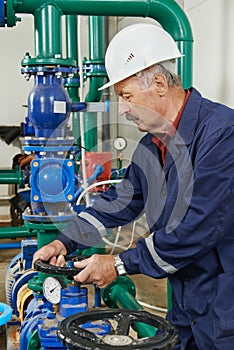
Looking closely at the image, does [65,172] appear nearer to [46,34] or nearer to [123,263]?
[46,34]

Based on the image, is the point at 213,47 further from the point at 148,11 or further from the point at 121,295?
the point at 121,295

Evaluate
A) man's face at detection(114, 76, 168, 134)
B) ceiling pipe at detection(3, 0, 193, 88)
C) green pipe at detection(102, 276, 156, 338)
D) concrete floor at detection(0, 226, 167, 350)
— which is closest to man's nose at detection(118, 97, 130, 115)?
man's face at detection(114, 76, 168, 134)

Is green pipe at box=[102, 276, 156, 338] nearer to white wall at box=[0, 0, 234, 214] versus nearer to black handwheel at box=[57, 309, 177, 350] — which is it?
white wall at box=[0, 0, 234, 214]

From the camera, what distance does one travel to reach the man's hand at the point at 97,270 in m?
1.35

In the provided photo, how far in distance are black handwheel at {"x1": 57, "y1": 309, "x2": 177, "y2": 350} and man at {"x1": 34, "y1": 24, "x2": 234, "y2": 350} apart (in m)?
0.21

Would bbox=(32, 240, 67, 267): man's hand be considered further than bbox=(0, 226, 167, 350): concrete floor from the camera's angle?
No

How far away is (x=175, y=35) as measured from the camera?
217 centimetres

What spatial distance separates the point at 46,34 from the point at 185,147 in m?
0.84

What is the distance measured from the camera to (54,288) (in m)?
1.71

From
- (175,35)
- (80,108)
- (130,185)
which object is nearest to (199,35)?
(175,35)

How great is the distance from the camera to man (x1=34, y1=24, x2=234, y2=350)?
129cm

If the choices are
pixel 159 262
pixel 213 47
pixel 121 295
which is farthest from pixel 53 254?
pixel 213 47

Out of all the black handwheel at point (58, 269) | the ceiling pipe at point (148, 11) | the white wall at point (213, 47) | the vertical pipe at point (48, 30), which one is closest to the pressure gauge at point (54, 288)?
the black handwheel at point (58, 269)

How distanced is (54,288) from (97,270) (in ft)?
1.35
